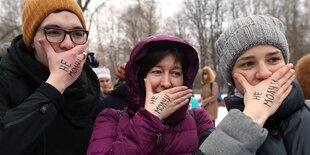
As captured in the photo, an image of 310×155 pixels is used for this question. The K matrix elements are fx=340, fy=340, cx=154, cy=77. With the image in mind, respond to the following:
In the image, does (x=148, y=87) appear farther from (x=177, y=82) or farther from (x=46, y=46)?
(x=46, y=46)

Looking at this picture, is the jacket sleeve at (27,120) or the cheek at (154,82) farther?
the cheek at (154,82)

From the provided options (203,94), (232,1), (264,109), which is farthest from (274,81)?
(232,1)

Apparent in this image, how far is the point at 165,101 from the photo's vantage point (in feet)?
6.02

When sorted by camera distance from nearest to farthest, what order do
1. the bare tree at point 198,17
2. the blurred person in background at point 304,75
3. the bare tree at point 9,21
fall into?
Answer: the blurred person in background at point 304,75 < the bare tree at point 9,21 < the bare tree at point 198,17

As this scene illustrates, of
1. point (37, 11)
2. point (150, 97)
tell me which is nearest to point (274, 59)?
point (150, 97)

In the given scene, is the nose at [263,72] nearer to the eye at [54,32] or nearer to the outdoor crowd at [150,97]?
the outdoor crowd at [150,97]

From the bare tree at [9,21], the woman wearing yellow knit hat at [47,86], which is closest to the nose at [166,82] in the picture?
the woman wearing yellow knit hat at [47,86]

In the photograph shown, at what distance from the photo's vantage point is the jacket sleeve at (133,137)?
68.7 inches

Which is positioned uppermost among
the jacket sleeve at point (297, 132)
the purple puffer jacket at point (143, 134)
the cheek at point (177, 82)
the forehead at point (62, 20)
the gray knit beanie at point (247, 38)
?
the forehead at point (62, 20)

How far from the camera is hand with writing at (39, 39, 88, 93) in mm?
1785

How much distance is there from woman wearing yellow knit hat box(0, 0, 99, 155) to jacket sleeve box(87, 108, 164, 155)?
0.79 ft

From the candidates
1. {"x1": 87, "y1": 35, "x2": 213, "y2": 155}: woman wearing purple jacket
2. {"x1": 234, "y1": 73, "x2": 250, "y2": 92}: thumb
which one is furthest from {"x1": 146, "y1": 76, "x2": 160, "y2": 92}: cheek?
{"x1": 234, "y1": 73, "x2": 250, "y2": 92}: thumb

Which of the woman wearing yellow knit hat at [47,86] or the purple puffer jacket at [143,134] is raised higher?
the woman wearing yellow knit hat at [47,86]

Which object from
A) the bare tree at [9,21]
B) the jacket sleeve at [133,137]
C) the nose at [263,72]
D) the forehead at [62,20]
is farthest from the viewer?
the bare tree at [9,21]
